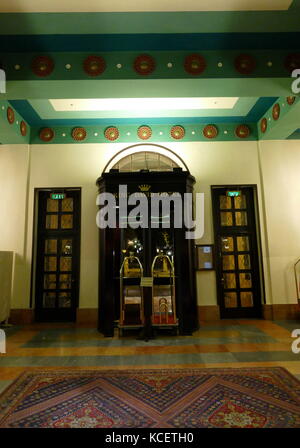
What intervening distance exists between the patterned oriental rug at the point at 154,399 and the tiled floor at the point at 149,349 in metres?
0.23

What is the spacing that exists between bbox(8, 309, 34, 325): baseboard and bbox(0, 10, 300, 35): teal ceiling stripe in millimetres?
4556

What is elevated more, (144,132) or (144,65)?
(144,132)

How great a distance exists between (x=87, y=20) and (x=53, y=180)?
3.08 m

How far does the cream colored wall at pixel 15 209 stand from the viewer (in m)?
5.30

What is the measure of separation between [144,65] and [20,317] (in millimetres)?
4904

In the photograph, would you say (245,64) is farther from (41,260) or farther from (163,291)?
(41,260)

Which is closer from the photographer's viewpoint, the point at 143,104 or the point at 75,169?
the point at 143,104

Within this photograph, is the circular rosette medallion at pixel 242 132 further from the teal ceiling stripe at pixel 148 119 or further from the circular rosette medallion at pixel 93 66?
the circular rosette medallion at pixel 93 66

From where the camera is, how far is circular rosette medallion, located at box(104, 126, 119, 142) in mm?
5590

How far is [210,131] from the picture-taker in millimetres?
5676

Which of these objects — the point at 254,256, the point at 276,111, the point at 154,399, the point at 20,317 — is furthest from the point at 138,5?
the point at 20,317

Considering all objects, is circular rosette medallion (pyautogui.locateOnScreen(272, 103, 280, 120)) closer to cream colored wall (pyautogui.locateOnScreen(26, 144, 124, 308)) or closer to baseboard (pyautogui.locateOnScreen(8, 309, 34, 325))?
cream colored wall (pyautogui.locateOnScreen(26, 144, 124, 308))

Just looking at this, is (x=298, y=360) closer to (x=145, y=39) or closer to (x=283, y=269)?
(x=283, y=269)
